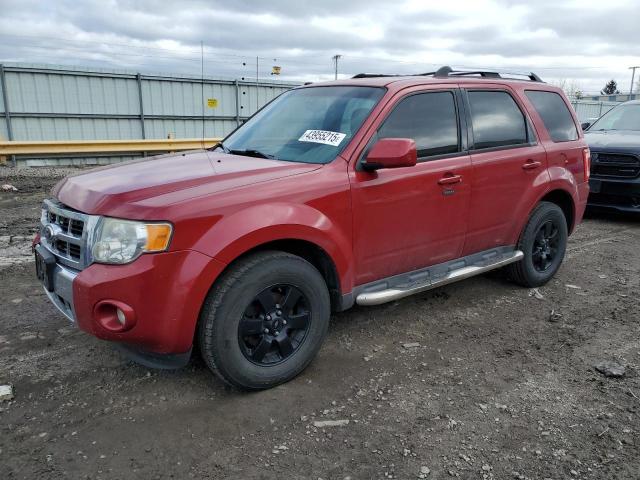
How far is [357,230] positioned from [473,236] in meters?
1.26

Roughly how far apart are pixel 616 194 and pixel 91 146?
1138 cm

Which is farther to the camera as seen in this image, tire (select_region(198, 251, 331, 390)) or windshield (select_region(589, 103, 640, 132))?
windshield (select_region(589, 103, 640, 132))

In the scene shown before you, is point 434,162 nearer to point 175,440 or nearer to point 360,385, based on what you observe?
point 360,385

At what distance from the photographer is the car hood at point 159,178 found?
2.75m

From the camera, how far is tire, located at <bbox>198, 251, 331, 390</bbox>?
2.80m

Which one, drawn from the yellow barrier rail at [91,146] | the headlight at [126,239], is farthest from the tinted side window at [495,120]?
the yellow barrier rail at [91,146]

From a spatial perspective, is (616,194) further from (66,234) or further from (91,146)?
(91,146)

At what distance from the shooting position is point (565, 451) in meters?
2.58

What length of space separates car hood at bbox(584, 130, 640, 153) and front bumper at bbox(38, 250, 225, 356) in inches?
276

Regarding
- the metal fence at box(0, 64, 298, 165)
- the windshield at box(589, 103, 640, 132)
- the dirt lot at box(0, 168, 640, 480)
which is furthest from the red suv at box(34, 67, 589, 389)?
the metal fence at box(0, 64, 298, 165)

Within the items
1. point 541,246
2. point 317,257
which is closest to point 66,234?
point 317,257

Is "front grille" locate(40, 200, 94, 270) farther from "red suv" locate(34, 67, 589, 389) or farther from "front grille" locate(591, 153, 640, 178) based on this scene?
"front grille" locate(591, 153, 640, 178)

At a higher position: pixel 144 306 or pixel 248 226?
pixel 248 226

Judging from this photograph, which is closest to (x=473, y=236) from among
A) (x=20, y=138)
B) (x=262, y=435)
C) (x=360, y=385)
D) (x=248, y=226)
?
(x=360, y=385)
